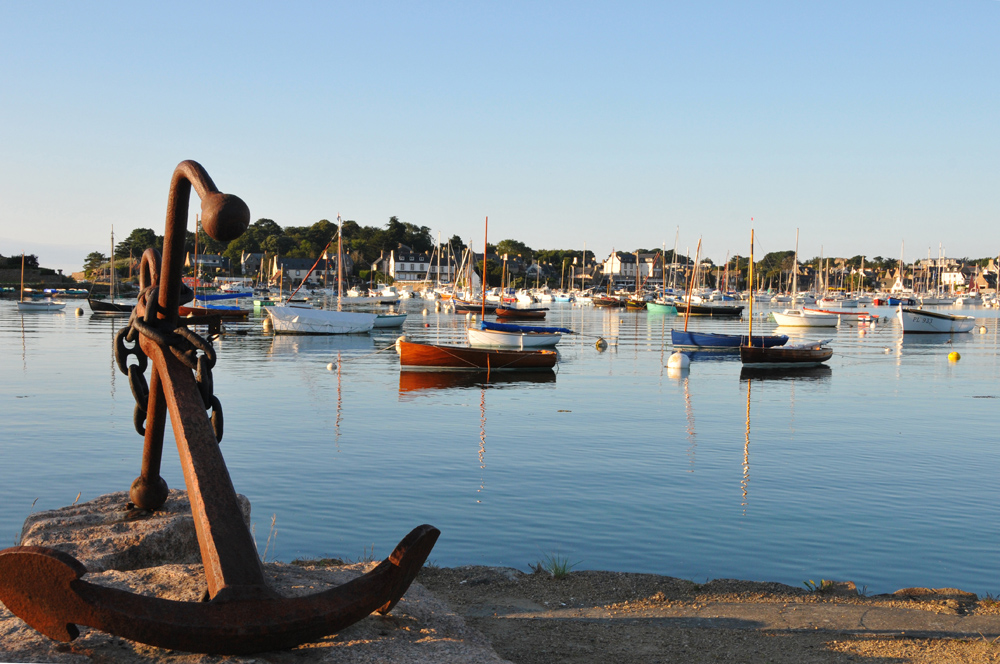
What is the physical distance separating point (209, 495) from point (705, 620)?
4.01 m

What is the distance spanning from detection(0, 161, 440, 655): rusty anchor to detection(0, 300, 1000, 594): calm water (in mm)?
6212

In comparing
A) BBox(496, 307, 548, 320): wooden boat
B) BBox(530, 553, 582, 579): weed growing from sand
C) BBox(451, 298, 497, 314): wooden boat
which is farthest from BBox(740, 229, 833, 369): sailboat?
BBox(451, 298, 497, 314): wooden boat

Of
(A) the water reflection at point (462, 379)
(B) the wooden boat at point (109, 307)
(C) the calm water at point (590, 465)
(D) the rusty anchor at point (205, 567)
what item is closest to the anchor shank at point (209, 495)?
(D) the rusty anchor at point (205, 567)

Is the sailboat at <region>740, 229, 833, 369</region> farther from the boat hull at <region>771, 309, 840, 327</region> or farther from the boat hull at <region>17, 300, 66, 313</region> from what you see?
the boat hull at <region>17, 300, 66, 313</region>

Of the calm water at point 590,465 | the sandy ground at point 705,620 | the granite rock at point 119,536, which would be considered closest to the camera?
the granite rock at point 119,536

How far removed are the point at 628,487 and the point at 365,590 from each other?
10.8 m

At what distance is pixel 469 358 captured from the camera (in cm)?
3447

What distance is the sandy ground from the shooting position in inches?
213

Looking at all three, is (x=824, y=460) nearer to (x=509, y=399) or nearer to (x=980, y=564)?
(x=980, y=564)

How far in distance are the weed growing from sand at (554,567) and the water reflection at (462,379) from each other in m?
18.2

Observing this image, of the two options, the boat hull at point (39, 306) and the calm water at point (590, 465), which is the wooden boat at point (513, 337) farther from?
the boat hull at point (39, 306)

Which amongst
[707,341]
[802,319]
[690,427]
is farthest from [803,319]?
[690,427]

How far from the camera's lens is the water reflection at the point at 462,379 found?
3010 cm

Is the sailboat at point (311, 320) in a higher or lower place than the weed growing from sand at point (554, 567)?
higher
